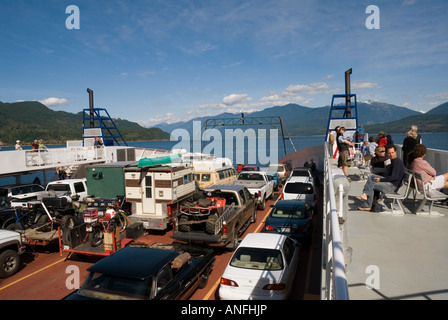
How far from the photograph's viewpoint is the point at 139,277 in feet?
17.7

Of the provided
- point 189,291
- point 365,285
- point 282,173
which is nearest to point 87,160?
point 282,173

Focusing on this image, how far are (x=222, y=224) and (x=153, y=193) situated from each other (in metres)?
3.83

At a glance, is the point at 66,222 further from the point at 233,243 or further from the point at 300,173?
the point at 300,173

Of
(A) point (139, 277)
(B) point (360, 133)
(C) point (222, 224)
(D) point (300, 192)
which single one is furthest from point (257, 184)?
(B) point (360, 133)

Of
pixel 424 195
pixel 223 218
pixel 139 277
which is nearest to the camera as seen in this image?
pixel 139 277

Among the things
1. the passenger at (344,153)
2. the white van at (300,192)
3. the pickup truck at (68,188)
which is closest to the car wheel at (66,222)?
the pickup truck at (68,188)

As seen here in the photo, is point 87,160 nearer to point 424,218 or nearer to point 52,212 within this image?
point 52,212

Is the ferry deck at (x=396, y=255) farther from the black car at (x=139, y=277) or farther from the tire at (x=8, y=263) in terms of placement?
the tire at (x=8, y=263)

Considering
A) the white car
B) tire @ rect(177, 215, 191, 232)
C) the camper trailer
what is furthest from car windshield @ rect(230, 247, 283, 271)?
the camper trailer

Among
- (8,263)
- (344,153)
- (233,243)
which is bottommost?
(8,263)

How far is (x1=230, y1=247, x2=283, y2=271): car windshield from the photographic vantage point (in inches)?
260

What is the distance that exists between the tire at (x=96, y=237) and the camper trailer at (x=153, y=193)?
198 centimetres

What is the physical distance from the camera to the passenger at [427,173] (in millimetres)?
6844

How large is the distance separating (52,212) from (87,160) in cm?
1229
